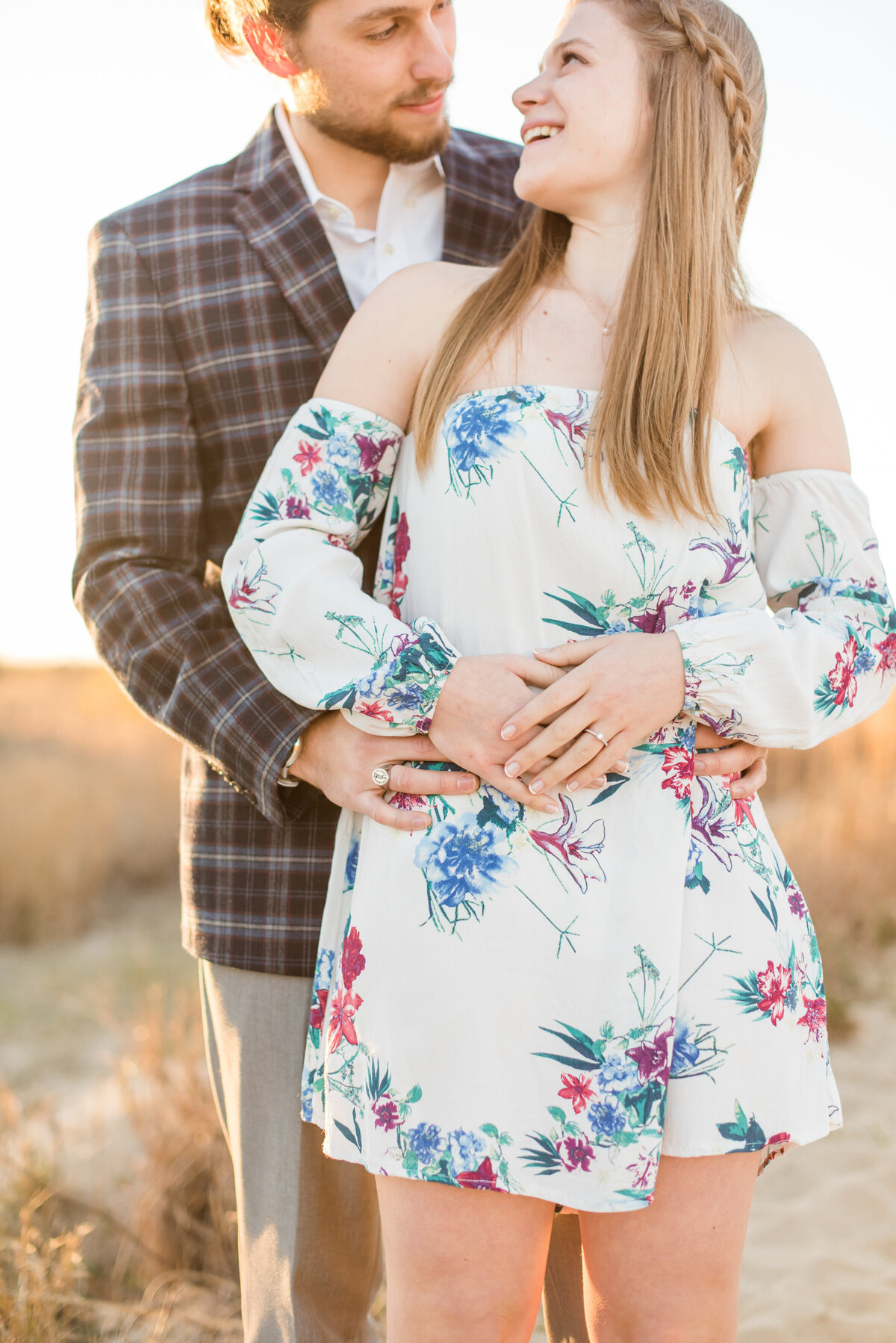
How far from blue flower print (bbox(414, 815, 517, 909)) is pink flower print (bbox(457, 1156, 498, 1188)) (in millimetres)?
306

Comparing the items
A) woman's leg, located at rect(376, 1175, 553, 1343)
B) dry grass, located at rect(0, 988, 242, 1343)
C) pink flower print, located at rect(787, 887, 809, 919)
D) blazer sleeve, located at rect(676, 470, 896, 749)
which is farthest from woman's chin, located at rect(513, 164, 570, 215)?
dry grass, located at rect(0, 988, 242, 1343)

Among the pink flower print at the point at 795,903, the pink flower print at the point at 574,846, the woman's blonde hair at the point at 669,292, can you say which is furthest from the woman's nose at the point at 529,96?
the pink flower print at the point at 795,903

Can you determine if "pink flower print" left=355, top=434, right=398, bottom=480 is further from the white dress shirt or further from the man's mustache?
the man's mustache

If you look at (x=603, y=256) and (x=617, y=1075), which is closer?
(x=617, y=1075)

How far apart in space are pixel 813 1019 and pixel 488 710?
60 centimetres

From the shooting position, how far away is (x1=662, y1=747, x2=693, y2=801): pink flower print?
145cm

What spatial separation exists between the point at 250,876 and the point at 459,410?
2.82 feet

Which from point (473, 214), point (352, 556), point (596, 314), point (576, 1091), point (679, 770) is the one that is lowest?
point (576, 1091)

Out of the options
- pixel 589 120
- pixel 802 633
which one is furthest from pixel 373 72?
pixel 802 633

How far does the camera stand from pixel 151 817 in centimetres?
717

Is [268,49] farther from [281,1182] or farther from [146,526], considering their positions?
[281,1182]

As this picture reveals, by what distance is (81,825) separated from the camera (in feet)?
22.4

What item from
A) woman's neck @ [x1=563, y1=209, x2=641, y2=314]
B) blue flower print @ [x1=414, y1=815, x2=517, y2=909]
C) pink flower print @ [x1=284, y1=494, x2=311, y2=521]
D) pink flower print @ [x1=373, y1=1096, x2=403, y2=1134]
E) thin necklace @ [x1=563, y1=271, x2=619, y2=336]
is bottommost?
pink flower print @ [x1=373, y1=1096, x2=403, y2=1134]

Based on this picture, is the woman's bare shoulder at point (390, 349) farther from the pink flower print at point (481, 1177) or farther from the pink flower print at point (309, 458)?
the pink flower print at point (481, 1177)
